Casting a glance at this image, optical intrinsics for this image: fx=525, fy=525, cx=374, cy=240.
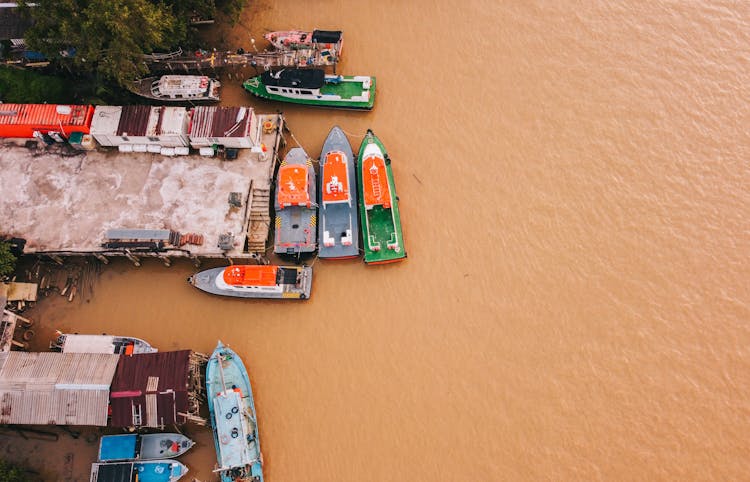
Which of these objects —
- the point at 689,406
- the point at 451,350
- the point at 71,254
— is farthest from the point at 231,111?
the point at 689,406

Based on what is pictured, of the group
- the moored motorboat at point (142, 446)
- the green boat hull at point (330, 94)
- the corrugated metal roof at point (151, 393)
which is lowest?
the moored motorboat at point (142, 446)

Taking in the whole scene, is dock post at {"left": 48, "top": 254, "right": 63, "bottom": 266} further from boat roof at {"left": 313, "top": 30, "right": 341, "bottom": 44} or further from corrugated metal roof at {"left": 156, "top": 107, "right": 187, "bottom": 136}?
boat roof at {"left": 313, "top": 30, "right": 341, "bottom": 44}

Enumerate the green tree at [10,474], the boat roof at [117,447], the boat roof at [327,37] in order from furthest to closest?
the boat roof at [327,37], the boat roof at [117,447], the green tree at [10,474]

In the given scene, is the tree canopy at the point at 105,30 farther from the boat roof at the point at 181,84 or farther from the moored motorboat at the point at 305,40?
the moored motorboat at the point at 305,40

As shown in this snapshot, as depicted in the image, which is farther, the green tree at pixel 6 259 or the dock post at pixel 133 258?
the dock post at pixel 133 258

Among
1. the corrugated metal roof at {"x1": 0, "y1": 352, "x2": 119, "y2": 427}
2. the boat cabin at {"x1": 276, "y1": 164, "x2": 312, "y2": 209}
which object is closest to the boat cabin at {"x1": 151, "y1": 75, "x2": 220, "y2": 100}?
the boat cabin at {"x1": 276, "y1": 164, "x2": 312, "y2": 209}

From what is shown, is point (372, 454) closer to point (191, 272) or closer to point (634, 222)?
point (191, 272)

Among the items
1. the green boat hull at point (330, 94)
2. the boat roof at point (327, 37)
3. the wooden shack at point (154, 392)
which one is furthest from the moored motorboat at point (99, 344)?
the boat roof at point (327, 37)
